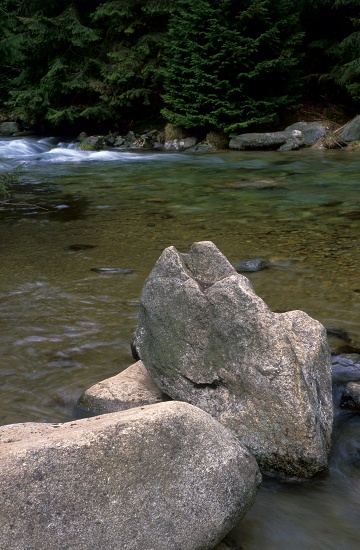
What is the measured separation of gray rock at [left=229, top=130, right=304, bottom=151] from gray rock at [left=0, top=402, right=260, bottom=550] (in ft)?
54.0

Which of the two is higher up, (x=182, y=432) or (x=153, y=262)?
(x=182, y=432)

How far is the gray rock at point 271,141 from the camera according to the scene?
18406 mm

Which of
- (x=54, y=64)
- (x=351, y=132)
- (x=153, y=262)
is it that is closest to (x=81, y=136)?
(x=54, y=64)

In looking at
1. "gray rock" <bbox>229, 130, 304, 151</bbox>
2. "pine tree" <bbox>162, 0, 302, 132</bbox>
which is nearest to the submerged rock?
"gray rock" <bbox>229, 130, 304, 151</bbox>

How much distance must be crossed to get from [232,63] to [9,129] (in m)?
10.3

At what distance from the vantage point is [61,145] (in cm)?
2131

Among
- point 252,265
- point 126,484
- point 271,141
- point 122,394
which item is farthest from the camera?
point 271,141

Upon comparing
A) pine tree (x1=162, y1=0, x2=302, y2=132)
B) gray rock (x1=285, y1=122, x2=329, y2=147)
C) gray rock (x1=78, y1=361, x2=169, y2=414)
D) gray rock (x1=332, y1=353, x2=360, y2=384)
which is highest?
pine tree (x1=162, y1=0, x2=302, y2=132)

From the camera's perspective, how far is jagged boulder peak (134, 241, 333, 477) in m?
3.24

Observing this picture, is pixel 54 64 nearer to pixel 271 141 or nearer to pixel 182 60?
pixel 182 60

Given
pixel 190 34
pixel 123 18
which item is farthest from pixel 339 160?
pixel 123 18

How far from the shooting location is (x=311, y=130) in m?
19.0

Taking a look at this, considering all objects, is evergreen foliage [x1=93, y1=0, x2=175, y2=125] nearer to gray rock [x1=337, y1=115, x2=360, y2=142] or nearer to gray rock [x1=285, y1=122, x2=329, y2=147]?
gray rock [x1=285, y1=122, x2=329, y2=147]

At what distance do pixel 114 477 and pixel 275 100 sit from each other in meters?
19.3
